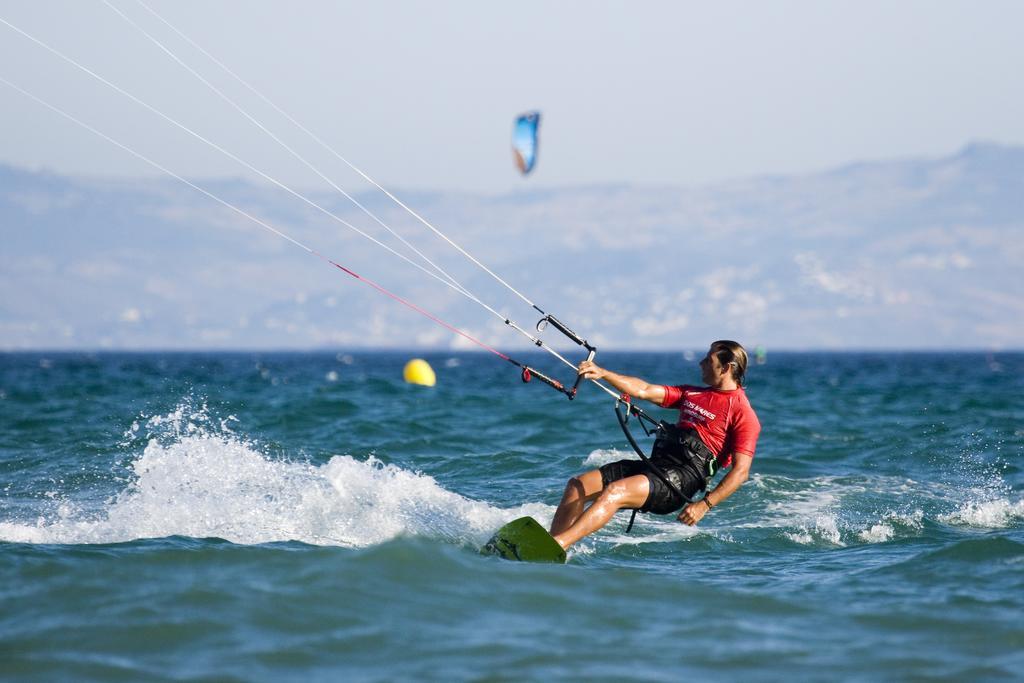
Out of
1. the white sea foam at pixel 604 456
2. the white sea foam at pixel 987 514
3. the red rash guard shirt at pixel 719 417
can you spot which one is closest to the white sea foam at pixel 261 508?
the red rash guard shirt at pixel 719 417

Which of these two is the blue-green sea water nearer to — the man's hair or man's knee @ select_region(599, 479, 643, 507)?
man's knee @ select_region(599, 479, 643, 507)

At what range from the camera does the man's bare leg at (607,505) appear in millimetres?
9215

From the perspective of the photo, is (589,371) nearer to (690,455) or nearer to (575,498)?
(575,498)

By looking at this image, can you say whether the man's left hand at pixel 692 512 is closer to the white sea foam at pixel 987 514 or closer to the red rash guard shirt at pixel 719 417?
the red rash guard shirt at pixel 719 417

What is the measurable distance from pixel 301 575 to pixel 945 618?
4016mm

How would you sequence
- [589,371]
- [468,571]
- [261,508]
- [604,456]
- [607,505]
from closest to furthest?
[468,571] < [589,371] < [607,505] < [261,508] < [604,456]

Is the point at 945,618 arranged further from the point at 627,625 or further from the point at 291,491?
the point at 291,491

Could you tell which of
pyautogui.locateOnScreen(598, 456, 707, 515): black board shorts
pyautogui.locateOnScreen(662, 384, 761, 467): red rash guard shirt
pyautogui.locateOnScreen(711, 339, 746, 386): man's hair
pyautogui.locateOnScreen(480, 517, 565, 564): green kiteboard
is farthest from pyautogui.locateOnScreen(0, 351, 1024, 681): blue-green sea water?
pyautogui.locateOnScreen(711, 339, 746, 386): man's hair

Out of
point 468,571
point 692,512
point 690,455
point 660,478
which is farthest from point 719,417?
point 468,571

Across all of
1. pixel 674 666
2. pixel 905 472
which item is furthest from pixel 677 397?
pixel 905 472

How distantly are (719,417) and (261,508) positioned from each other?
397 centimetres

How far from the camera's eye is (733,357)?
9.63 metres

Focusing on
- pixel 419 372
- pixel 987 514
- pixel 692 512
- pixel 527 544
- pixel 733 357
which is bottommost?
pixel 987 514

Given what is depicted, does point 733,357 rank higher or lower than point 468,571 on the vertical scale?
higher
